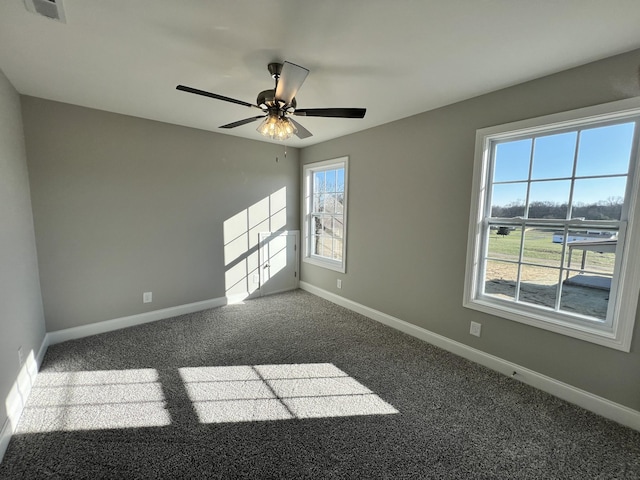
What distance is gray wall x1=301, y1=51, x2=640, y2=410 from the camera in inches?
73.6

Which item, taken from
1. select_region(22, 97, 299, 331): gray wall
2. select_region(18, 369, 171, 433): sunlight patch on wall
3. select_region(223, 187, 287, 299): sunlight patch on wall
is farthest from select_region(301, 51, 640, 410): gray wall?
select_region(18, 369, 171, 433): sunlight patch on wall

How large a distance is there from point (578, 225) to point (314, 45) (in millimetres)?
2290

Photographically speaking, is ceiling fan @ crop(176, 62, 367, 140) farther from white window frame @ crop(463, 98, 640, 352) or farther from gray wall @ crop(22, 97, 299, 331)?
gray wall @ crop(22, 97, 299, 331)

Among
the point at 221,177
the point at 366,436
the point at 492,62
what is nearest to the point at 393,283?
the point at 366,436

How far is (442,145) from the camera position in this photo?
268cm

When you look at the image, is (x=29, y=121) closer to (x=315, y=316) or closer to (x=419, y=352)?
(x=315, y=316)

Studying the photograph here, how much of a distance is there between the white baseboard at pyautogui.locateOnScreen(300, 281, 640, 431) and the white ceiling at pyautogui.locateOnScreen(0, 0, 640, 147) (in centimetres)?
234

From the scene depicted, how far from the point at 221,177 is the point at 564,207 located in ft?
12.1

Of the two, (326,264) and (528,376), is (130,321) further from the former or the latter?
(528,376)

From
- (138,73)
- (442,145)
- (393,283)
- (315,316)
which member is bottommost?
(315,316)

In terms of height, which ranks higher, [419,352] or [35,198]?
[35,198]

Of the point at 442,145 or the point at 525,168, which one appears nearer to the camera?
the point at 525,168

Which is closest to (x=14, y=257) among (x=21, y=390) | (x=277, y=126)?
(x=21, y=390)

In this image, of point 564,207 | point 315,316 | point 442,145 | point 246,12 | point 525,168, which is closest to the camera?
point 246,12
